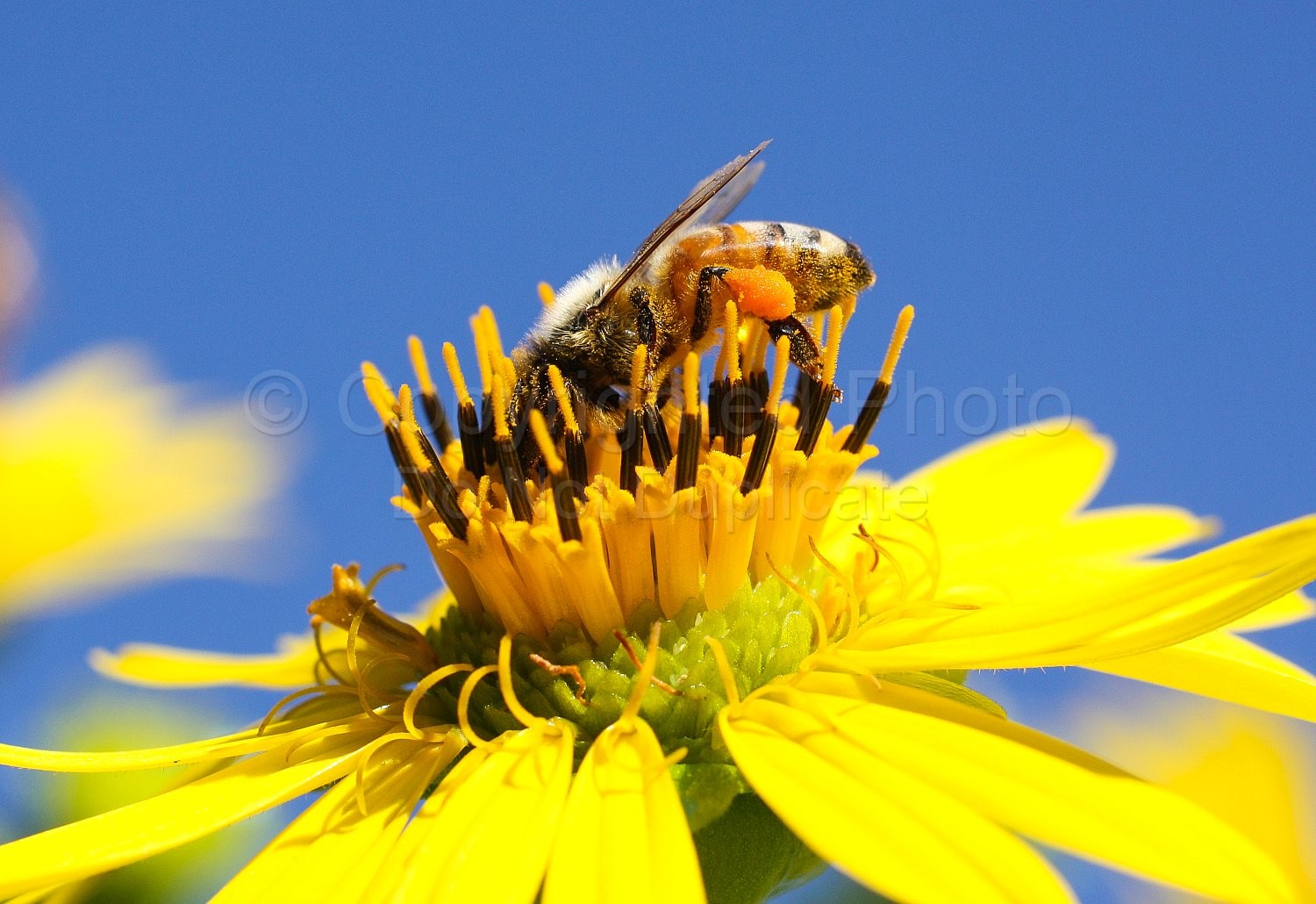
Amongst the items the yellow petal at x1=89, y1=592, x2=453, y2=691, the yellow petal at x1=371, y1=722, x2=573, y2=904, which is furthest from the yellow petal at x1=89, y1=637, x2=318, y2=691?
the yellow petal at x1=371, y1=722, x2=573, y2=904

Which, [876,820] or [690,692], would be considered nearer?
[876,820]

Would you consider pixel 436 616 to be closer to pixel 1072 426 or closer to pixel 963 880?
pixel 963 880

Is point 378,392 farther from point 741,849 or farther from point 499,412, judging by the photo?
point 741,849

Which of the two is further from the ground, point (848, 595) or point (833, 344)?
point (833, 344)

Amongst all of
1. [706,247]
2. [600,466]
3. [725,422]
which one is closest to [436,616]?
[600,466]

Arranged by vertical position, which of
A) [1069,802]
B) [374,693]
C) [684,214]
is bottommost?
[1069,802]

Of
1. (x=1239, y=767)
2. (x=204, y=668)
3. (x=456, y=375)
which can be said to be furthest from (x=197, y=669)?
(x=1239, y=767)

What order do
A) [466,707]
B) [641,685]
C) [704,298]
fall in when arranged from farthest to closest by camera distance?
[704,298] → [466,707] → [641,685]
